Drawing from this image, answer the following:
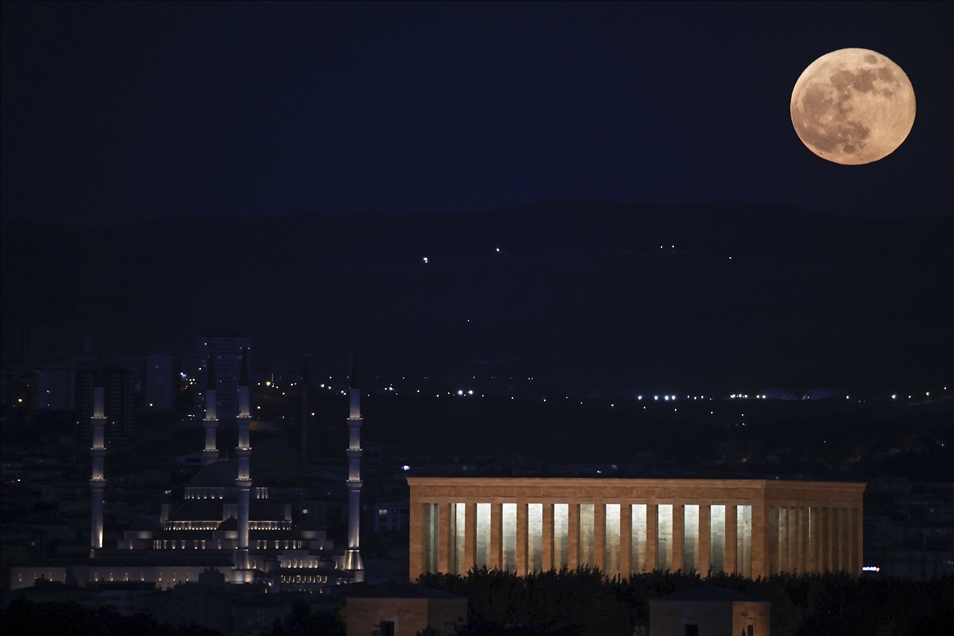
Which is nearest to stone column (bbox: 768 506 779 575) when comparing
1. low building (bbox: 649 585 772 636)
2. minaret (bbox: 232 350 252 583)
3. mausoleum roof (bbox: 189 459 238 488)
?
low building (bbox: 649 585 772 636)

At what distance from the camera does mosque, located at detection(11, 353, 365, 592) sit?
133 metres

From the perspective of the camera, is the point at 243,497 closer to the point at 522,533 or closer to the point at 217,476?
the point at 217,476

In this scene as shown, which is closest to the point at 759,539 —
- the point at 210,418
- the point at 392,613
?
the point at 392,613

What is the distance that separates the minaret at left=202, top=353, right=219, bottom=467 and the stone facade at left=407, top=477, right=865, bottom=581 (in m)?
76.1

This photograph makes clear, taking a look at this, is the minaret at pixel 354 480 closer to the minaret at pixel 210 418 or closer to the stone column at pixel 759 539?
the minaret at pixel 210 418

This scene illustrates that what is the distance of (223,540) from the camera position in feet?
475

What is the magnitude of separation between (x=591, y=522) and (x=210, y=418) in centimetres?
8123

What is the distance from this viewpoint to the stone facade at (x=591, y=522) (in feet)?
235

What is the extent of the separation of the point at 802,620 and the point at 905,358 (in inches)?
5496

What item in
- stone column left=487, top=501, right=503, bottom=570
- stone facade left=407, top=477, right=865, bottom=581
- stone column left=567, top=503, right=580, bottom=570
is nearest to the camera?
stone column left=487, top=501, right=503, bottom=570

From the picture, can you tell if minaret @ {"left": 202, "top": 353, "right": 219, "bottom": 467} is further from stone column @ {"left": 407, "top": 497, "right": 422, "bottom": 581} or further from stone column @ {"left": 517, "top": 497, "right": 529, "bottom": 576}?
stone column @ {"left": 517, "top": 497, "right": 529, "bottom": 576}

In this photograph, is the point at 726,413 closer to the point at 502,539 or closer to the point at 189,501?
the point at 189,501

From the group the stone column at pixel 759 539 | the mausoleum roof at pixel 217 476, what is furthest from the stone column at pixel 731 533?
the mausoleum roof at pixel 217 476

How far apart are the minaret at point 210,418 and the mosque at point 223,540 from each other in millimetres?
120
